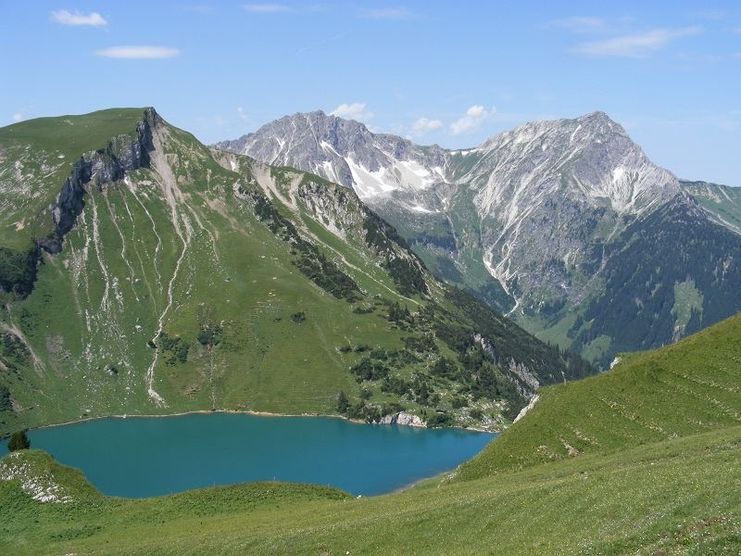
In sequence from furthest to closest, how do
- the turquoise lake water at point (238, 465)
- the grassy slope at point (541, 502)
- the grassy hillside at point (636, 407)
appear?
1. the turquoise lake water at point (238, 465)
2. the grassy hillside at point (636, 407)
3. the grassy slope at point (541, 502)

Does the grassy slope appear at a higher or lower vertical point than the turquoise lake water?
higher

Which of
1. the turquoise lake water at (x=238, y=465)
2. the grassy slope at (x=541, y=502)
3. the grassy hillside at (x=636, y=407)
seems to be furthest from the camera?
the turquoise lake water at (x=238, y=465)

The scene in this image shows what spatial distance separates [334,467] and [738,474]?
475 feet

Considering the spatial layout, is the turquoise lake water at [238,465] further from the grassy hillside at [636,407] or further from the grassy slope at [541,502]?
the grassy slope at [541,502]

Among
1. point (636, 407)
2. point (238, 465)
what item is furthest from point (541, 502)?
point (238, 465)

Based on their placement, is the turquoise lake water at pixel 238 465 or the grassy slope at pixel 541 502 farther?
the turquoise lake water at pixel 238 465

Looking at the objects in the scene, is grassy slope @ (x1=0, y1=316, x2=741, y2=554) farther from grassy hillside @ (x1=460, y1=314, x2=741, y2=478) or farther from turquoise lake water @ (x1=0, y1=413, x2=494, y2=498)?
turquoise lake water @ (x1=0, y1=413, x2=494, y2=498)

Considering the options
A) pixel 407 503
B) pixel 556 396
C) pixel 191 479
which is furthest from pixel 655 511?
pixel 191 479

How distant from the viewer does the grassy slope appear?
3688cm

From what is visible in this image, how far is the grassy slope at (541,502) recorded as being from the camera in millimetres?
36875

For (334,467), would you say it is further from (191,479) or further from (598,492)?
(598,492)

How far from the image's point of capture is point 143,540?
206ft

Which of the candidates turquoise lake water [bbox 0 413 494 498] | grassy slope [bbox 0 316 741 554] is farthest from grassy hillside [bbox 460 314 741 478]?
turquoise lake water [bbox 0 413 494 498]

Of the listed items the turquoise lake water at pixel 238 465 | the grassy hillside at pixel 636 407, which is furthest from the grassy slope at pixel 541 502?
the turquoise lake water at pixel 238 465
